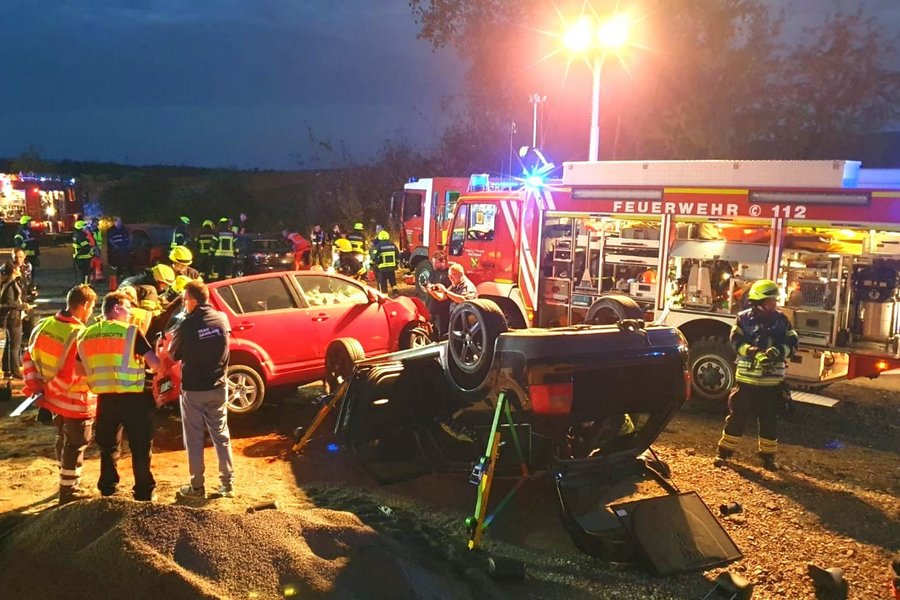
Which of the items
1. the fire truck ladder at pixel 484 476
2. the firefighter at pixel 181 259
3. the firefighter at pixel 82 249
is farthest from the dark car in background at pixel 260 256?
the fire truck ladder at pixel 484 476

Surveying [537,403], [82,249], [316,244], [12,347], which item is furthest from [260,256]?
[537,403]

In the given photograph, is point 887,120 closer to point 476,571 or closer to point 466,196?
point 466,196

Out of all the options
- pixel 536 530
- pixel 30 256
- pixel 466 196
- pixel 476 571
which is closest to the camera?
pixel 476 571

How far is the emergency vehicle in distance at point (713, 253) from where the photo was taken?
24.5 ft

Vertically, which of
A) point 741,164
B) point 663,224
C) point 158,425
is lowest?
point 158,425

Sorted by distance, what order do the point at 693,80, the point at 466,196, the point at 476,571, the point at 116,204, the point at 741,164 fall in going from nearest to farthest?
the point at 476,571 → the point at 741,164 → the point at 466,196 → the point at 693,80 → the point at 116,204

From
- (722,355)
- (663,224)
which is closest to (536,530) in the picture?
(722,355)

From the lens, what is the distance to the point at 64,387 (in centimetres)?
503

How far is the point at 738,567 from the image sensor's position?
4.36 m

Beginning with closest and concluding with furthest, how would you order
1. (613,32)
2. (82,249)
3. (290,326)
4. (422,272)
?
(290,326), (613,32), (82,249), (422,272)

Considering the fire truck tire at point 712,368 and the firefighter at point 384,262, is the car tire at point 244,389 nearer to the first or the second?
the fire truck tire at point 712,368

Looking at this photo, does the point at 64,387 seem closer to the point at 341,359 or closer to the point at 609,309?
the point at 341,359

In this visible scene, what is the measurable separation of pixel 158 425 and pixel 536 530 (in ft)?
14.0

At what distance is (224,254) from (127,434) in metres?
12.8
